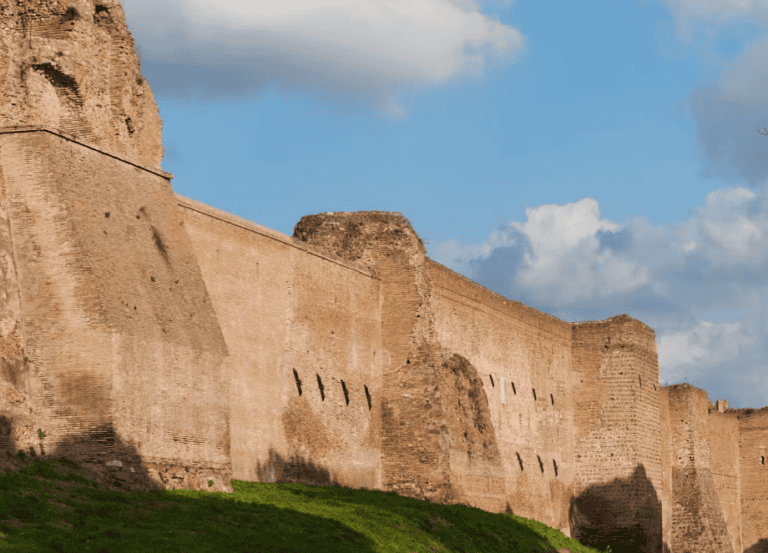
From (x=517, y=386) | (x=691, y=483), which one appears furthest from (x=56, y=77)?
(x=691, y=483)

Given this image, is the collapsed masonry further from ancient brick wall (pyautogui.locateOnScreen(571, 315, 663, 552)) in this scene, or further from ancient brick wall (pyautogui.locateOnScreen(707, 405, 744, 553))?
ancient brick wall (pyautogui.locateOnScreen(707, 405, 744, 553))

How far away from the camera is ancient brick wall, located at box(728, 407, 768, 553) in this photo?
37156 millimetres

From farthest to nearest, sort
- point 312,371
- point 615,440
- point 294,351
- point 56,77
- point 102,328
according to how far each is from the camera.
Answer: point 615,440
point 312,371
point 294,351
point 56,77
point 102,328

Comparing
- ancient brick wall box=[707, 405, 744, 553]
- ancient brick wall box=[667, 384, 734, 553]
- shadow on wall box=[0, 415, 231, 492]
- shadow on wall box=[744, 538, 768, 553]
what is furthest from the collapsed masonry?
shadow on wall box=[744, 538, 768, 553]

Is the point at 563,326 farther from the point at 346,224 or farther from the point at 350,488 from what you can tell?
the point at 350,488

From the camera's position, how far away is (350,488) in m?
19.8

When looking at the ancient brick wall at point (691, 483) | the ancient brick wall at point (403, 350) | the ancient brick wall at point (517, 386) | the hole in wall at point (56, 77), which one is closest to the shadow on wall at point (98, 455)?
the hole in wall at point (56, 77)

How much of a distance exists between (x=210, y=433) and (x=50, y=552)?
195 inches

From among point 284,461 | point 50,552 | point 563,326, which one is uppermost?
point 563,326

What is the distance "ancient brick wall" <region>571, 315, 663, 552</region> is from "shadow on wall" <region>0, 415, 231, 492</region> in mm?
17539

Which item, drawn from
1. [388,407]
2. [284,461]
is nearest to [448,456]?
[388,407]

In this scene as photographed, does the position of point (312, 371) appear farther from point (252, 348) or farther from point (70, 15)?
point (70, 15)

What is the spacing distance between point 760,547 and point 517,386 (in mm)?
14576

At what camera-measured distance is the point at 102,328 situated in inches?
543
